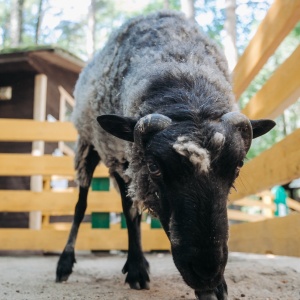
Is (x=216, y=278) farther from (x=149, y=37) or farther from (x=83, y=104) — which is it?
(x=83, y=104)

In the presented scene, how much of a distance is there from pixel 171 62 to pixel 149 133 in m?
0.81

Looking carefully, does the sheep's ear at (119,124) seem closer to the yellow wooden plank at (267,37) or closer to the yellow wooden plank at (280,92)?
the yellow wooden plank at (280,92)

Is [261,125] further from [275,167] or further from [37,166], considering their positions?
[37,166]

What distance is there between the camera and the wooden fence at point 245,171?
356 cm

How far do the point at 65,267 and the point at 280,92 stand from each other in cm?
235

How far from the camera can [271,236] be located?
13.3ft

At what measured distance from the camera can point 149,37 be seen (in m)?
3.61

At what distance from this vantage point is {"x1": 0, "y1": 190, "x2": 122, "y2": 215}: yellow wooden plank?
21.5 ft

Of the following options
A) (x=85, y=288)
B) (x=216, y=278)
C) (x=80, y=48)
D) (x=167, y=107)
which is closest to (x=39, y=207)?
(x=85, y=288)

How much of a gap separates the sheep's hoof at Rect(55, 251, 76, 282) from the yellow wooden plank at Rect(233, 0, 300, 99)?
260 cm

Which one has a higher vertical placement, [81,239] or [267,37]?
[267,37]

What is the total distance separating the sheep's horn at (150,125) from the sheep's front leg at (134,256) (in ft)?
3.57

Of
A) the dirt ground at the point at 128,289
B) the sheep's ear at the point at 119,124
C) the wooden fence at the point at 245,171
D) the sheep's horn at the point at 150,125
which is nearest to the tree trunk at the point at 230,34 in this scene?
the wooden fence at the point at 245,171

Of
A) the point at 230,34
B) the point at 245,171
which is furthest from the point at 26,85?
the point at 245,171
